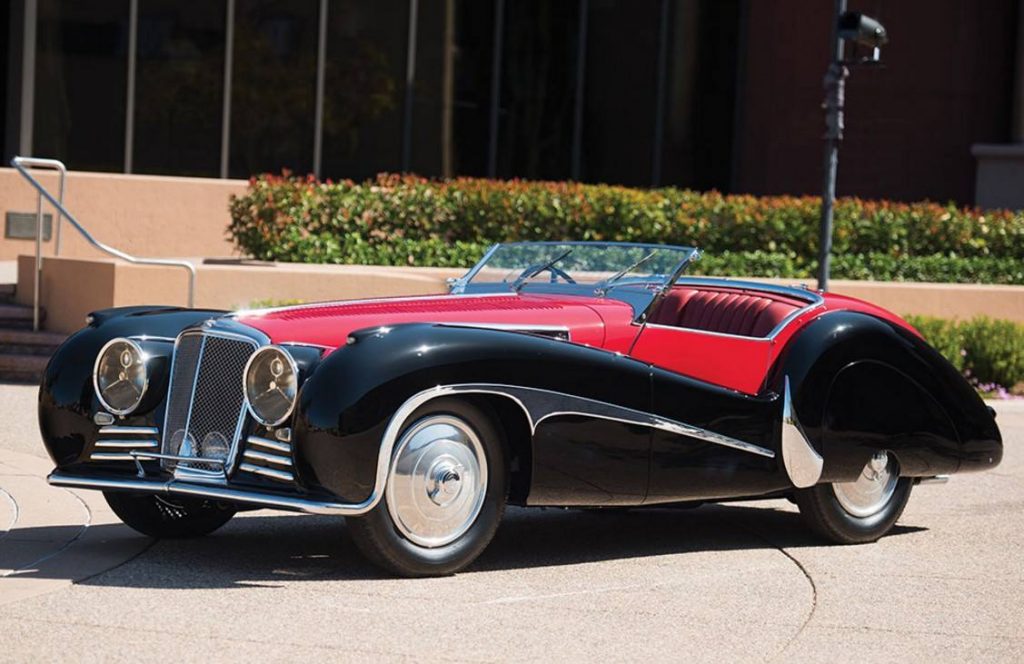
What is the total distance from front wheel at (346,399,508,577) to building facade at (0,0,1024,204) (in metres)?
14.4

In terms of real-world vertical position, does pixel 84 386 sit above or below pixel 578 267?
below

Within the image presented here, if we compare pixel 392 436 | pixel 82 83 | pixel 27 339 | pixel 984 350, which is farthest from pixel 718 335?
pixel 82 83

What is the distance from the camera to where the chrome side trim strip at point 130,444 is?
669cm

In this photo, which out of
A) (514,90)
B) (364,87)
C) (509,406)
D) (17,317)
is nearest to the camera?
(509,406)

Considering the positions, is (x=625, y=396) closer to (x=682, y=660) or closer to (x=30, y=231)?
(x=682, y=660)

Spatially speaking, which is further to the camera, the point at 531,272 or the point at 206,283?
the point at 206,283

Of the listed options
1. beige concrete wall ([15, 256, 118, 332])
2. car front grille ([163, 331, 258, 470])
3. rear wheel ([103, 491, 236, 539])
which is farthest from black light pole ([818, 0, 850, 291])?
car front grille ([163, 331, 258, 470])

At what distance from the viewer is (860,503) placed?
789 cm

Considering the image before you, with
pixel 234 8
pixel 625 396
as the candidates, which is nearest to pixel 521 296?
pixel 625 396

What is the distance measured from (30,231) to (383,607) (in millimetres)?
11343

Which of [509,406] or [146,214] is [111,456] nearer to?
[509,406]

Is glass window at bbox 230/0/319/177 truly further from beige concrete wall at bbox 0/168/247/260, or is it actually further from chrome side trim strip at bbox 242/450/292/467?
chrome side trim strip at bbox 242/450/292/467

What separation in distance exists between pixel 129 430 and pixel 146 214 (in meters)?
12.4

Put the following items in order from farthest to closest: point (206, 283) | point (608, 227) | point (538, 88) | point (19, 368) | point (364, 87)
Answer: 1. point (538, 88)
2. point (364, 87)
3. point (608, 227)
4. point (206, 283)
5. point (19, 368)
